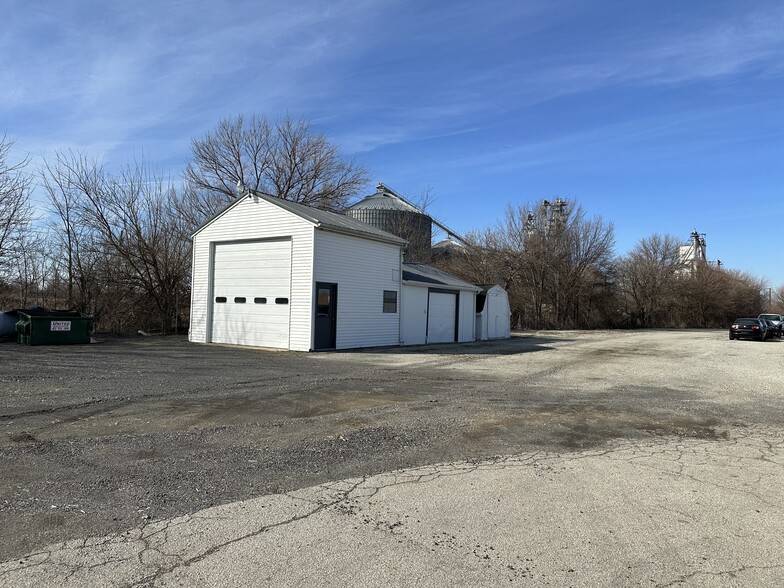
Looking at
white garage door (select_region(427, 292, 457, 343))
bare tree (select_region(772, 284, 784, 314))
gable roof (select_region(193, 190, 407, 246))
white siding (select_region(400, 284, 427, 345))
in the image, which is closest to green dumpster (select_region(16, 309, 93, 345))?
gable roof (select_region(193, 190, 407, 246))

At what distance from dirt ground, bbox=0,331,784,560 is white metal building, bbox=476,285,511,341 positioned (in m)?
11.4

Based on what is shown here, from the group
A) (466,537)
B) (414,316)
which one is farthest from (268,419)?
(414,316)

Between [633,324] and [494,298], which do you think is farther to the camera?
[633,324]

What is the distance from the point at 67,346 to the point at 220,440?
1362 centimetres

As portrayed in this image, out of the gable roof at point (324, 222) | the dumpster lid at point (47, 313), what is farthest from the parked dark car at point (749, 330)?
the dumpster lid at point (47, 313)

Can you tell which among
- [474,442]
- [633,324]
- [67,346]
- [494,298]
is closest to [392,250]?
[494,298]

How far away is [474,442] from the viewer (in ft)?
21.6

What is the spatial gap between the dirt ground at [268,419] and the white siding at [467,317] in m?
9.83

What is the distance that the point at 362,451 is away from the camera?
6094mm

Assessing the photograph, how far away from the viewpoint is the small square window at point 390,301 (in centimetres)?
2109

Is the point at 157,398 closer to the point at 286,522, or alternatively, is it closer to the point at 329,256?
the point at 286,522

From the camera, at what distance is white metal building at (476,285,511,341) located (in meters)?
27.2

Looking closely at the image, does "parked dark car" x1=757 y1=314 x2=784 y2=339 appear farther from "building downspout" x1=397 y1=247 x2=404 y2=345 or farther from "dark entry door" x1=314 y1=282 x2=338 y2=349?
"dark entry door" x1=314 y1=282 x2=338 y2=349

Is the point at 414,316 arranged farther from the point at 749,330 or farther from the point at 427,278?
the point at 749,330
